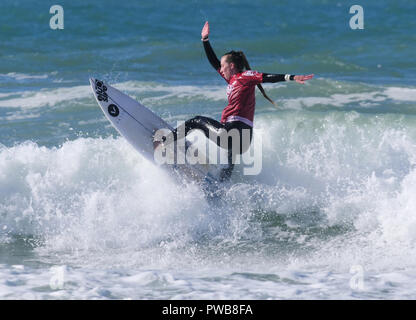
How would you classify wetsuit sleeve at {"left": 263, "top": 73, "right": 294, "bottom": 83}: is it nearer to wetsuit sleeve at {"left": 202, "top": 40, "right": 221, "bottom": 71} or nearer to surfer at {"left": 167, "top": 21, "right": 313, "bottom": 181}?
surfer at {"left": 167, "top": 21, "right": 313, "bottom": 181}

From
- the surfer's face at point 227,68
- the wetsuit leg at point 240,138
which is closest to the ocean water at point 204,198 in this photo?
the wetsuit leg at point 240,138

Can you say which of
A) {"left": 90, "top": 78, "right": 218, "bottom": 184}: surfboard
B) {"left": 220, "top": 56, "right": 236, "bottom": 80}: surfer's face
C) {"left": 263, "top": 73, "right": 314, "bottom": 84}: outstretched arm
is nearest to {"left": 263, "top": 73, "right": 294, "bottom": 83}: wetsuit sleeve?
{"left": 263, "top": 73, "right": 314, "bottom": 84}: outstretched arm

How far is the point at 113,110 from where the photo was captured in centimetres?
855

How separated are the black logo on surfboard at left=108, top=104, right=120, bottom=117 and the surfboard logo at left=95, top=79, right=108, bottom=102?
11cm

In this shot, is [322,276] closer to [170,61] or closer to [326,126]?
[326,126]

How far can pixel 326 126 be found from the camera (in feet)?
33.6

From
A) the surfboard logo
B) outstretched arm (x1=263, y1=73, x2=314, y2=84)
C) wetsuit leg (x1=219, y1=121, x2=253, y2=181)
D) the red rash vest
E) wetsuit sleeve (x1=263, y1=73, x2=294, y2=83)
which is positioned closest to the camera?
outstretched arm (x1=263, y1=73, x2=314, y2=84)

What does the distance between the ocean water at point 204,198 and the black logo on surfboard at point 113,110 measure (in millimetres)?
824

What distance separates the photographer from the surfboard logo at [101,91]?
8484 mm

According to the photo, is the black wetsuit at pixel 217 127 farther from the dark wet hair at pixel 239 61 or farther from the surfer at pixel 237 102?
the dark wet hair at pixel 239 61

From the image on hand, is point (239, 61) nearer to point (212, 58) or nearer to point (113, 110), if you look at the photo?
point (212, 58)

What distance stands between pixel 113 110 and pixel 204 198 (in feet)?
5.22

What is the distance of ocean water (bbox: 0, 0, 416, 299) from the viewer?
20.7 ft
